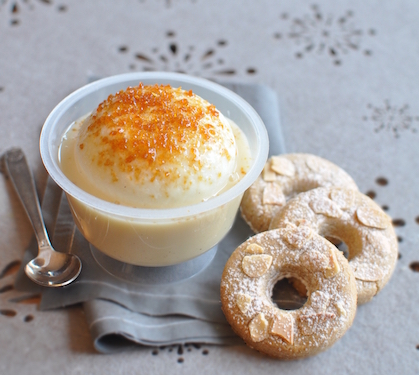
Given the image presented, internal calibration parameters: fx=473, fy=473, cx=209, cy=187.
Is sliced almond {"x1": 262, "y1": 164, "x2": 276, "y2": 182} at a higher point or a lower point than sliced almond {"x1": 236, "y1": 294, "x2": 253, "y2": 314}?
higher

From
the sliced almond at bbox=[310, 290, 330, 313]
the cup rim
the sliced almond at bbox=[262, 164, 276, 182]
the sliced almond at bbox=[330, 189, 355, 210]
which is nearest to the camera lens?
the cup rim

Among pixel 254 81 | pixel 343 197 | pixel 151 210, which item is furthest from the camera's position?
pixel 254 81

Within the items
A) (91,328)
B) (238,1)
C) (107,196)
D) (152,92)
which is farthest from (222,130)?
(238,1)

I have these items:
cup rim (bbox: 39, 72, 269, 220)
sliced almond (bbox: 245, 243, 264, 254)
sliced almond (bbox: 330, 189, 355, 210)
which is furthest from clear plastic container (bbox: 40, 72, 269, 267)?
A: sliced almond (bbox: 330, 189, 355, 210)

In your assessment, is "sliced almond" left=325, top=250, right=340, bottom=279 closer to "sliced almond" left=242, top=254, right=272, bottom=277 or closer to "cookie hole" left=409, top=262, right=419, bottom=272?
"sliced almond" left=242, top=254, right=272, bottom=277

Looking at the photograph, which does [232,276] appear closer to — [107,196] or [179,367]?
[179,367]

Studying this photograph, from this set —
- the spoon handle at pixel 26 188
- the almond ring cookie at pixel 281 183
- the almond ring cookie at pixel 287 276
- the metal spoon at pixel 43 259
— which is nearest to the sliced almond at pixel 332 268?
the almond ring cookie at pixel 287 276

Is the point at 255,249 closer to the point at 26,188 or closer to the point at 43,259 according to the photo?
the point at 43,259

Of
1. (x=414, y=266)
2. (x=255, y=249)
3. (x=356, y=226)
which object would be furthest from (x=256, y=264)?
(x=414, y=266)
